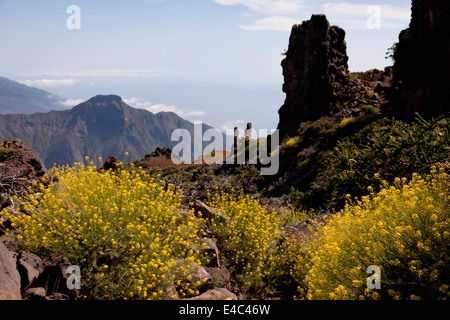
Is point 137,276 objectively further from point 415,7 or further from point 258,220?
point 415,7

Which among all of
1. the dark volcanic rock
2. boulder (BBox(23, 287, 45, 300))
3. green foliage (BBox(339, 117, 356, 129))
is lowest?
boulder (BBox(23, 287, 45, 300))

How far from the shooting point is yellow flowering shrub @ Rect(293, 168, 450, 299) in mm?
3650

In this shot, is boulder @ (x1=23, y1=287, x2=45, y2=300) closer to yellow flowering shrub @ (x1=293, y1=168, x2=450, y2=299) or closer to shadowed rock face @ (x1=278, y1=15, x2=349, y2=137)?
yellow flowering shrub @ (x1=293, y1=168, x2=450, y2=299)

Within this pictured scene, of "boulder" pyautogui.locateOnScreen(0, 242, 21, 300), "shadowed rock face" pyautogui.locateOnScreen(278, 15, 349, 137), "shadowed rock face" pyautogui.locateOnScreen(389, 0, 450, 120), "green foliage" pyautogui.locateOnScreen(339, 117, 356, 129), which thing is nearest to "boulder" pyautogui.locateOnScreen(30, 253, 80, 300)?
"boulder" pyautogui.locateOnScreen(0, 242, 21, 300)

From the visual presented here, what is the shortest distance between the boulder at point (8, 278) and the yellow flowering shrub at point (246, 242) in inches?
160

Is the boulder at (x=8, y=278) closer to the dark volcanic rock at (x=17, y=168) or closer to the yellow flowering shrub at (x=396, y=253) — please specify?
the dark volcanic rock at (x=17, y=168)

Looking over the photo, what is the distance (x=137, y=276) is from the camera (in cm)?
470

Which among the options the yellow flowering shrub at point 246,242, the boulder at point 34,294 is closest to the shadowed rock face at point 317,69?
the yellow flowering shrub at point 246,242

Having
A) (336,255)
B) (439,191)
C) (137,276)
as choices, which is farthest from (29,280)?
(439,191)

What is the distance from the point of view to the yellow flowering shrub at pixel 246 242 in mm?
6702

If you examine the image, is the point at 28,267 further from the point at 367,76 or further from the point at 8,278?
the point at 367,76

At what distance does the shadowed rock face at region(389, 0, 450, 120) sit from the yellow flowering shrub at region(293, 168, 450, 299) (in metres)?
15.3

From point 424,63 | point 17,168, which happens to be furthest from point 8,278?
point 424,63

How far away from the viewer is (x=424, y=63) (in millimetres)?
19797
